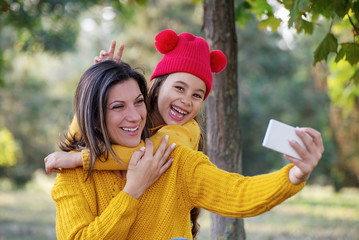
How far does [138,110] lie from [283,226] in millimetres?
5697

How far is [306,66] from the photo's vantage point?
16.0 m

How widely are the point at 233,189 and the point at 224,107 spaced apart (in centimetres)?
129

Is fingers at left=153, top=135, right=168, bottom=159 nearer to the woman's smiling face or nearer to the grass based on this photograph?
the woman's smiling face

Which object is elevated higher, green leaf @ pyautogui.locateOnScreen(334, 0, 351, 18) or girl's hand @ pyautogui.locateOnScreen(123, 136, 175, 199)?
green leaf @ pyautogui.locateOnScreen(334, 0, 351, 18)

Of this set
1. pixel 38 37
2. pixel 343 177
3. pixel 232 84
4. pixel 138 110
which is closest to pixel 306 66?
pixel 343 177

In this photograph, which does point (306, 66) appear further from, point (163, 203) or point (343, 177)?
point (163, 203)

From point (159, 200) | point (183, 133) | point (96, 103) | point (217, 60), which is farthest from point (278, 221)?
point (96, 103)

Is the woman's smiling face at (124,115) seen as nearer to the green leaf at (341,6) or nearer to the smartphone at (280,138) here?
the smartphone at (280,138)

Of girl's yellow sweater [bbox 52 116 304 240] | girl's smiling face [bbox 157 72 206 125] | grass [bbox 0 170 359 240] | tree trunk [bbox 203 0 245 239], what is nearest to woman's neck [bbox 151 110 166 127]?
girl's smiling face [bbox 157 72 206 125]

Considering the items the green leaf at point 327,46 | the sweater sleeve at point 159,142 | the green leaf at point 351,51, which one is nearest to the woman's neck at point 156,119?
the sweater sleeve at point 159,142

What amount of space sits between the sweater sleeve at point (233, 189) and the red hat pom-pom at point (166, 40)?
0.74 m

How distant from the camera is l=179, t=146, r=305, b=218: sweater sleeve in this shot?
1521mm

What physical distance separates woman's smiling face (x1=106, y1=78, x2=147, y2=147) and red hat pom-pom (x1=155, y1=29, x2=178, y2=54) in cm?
50

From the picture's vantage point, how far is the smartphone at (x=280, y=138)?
54.1 inches
